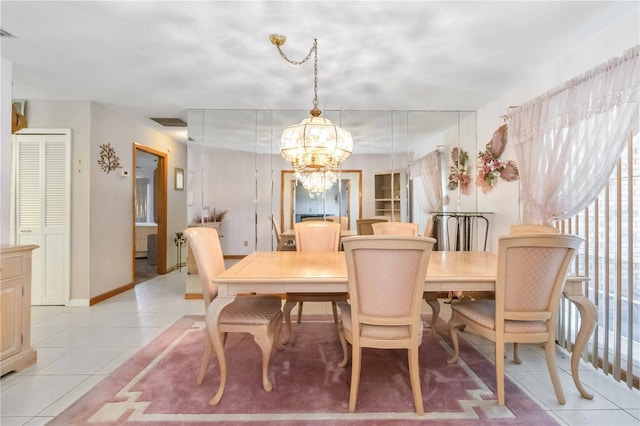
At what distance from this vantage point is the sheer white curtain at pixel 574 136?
1.95 m

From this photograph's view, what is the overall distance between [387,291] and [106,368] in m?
2.08

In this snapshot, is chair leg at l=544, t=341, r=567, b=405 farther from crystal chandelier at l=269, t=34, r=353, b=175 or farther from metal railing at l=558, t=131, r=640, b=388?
crystal chandelier at l=269, t=34, r=353, b=175

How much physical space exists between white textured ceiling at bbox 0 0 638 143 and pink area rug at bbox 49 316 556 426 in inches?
95.2

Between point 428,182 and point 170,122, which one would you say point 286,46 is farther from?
point 170,122

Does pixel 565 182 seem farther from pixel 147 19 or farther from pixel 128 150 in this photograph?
pixel 128 150

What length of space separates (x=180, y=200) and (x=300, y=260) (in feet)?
13.9

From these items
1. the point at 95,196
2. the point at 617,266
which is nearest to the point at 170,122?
the point at 95,196

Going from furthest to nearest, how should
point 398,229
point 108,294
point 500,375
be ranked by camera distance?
point 108,294 < point 398,229 < point 500,375

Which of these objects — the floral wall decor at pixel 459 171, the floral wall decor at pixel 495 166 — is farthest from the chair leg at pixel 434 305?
the floral wall decor at pixel 459 171

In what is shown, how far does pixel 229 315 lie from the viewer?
1.92m

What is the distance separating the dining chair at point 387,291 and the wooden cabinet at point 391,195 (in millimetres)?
2749

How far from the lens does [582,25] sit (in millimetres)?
2105

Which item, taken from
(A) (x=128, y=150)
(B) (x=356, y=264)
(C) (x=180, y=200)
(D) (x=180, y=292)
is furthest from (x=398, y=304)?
(C) (x=180, y=200)

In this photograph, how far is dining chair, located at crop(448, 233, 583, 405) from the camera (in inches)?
65.7
